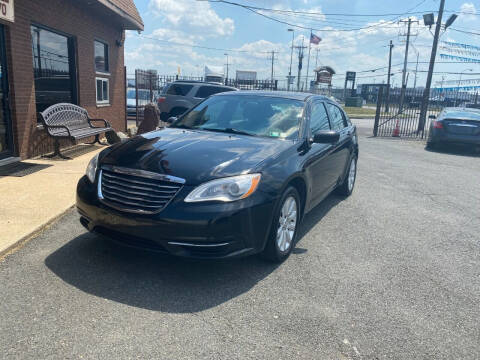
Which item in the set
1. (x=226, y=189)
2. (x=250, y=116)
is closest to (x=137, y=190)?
(x=226, y=189)

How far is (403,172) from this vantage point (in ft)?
30.9

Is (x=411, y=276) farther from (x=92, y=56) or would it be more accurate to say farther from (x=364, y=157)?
(x=92, y=56)

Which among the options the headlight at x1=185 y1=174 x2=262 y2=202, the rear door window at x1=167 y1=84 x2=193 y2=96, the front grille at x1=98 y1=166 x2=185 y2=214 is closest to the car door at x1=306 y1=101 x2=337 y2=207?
the headlight at x1=185 y1=174 x2=262 y2=202

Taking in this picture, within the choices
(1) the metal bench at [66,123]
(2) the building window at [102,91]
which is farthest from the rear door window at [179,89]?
(1) the metal bench at [66,123]

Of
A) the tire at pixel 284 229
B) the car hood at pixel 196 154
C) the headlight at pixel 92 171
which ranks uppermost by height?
the car hood at pixel 196 154

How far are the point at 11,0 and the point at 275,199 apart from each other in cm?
603

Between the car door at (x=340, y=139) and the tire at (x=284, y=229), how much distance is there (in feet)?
5.19

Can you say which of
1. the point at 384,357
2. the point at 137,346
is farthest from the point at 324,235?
the point at 137,346

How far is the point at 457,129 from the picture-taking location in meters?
12.9

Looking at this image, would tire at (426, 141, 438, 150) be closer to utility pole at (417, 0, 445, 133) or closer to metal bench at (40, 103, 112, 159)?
utility pole at (417, 0, 445, 133)

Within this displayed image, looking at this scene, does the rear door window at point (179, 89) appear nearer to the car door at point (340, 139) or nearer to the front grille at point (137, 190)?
A: the car door at point (340, 139)

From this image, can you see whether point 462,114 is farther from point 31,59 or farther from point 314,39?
point 314,39

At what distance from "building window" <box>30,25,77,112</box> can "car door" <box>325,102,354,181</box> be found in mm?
5819

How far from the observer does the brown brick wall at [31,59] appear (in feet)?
23.9
